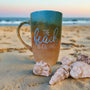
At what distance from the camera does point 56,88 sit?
0.73 m

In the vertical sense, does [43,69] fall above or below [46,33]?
below

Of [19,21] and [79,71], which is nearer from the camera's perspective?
[79,71]

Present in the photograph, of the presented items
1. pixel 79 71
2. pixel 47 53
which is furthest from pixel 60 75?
pixel 47 53

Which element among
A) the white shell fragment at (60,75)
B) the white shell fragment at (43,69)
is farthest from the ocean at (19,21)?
the white shell fragment at (60,75)

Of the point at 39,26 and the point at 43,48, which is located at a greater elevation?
the point at 39,26

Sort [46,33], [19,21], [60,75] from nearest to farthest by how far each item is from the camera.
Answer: [60,75], [46,33], [19,21]

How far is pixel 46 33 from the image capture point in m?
1.08

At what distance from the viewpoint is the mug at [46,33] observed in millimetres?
1074

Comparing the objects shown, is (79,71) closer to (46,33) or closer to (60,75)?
(60,75)

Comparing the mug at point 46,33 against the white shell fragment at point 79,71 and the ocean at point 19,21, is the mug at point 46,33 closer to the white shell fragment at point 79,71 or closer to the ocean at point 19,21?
the white shell fragment at point 79,71

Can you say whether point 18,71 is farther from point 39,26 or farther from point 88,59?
point 88,59

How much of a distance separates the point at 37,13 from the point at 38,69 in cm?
Answer: 49

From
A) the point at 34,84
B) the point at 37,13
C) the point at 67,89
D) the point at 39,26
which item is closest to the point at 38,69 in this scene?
the point at 34,84

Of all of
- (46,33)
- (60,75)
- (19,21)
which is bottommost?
(19,21)
